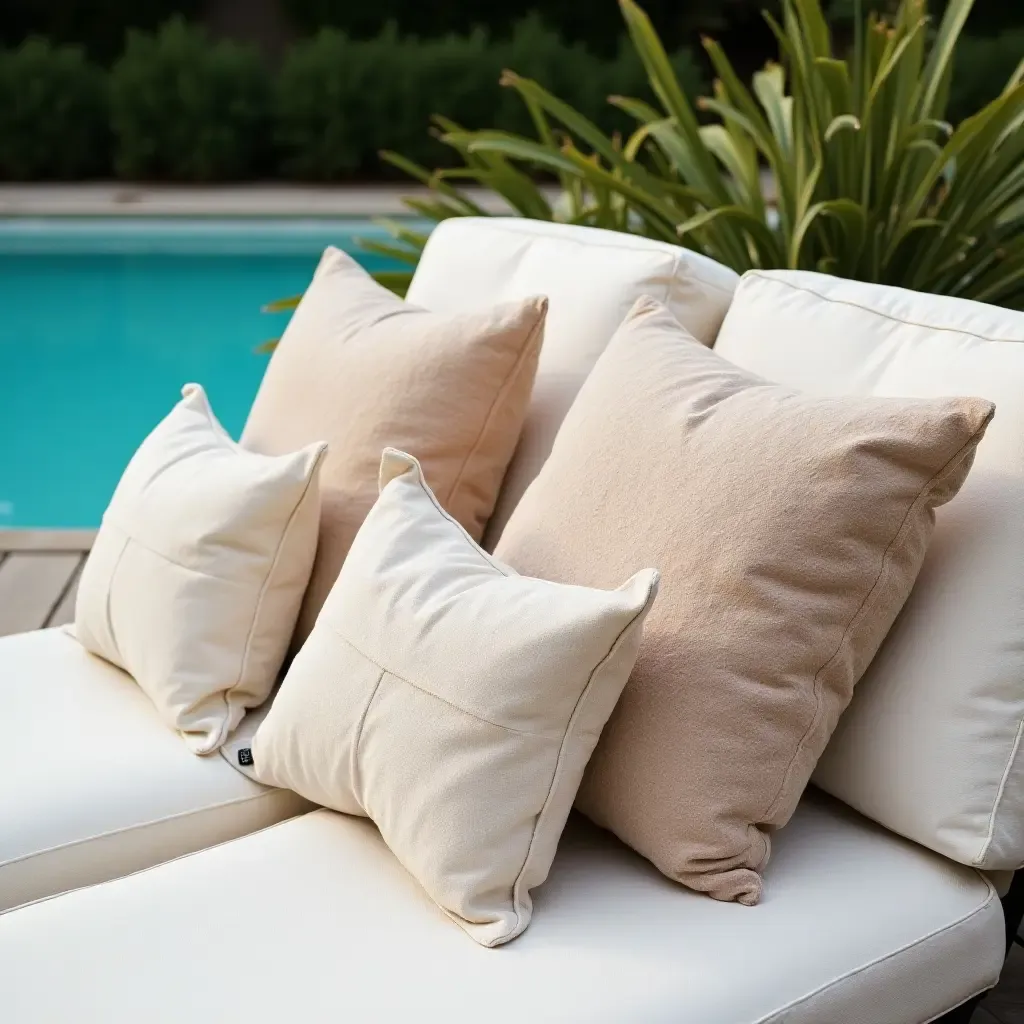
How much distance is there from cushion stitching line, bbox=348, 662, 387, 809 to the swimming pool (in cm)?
326

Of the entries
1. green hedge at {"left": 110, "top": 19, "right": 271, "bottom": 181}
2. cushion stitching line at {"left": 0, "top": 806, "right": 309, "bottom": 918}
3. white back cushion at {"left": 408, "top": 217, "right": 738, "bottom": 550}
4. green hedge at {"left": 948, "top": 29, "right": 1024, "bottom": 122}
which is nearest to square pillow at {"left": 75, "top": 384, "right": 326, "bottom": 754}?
cushion stitching line at {"left": 0, "top": 806, "right": 309, "bottom": 918}

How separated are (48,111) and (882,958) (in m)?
10.5

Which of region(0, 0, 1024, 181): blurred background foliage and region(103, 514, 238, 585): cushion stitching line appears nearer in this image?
region(103, 514, 238, 585): cushion stitching line

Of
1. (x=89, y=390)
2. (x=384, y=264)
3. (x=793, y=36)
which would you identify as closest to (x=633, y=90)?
(x=384, y=264)

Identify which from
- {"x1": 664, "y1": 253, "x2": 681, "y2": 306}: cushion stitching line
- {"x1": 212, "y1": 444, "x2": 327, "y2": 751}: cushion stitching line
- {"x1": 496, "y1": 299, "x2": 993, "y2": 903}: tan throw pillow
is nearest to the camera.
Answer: {"x1": 496, "y1": 299, "x2": 993, "y2": 903}: tan throw pillow

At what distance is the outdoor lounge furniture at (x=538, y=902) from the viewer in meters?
1.09

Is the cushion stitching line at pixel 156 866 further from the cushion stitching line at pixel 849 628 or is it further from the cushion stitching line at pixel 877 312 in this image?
the cushion stitching line at pixel 877 312

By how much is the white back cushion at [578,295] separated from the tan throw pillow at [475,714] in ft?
1.64

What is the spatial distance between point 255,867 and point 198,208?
7.64m

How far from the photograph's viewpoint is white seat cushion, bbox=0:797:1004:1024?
1082 millimetres

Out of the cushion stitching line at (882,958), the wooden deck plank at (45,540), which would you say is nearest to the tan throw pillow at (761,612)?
the cushion stitching line at (882,958)

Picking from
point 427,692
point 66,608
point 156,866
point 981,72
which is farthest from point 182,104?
point 427,692

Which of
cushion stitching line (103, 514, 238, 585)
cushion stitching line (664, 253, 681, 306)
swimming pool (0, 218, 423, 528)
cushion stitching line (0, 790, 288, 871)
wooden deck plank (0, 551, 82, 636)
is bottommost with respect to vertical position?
swimming pool (0, 218, 423, 528)

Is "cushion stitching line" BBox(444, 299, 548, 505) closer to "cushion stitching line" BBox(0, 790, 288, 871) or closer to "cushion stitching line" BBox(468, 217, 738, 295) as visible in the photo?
"cushion stitching line" BBox(468, 217, 738, 295)
